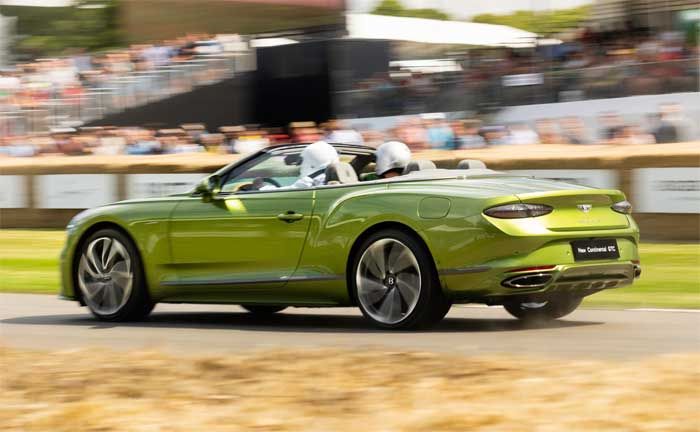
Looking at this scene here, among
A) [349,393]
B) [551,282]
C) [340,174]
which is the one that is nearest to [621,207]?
[551,282]

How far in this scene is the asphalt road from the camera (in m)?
7.40

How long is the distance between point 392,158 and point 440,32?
14.8 metres

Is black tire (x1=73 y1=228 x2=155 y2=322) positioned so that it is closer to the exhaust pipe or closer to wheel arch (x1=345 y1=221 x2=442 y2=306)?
wheel arch (x1=345 y1=221 x2=442 y2=306)

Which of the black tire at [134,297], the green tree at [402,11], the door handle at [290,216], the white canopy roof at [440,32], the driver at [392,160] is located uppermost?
the green tree at [402,11]

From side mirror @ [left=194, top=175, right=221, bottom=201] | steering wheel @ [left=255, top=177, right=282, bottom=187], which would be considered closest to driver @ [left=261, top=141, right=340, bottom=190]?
steering wheel @ [left=255, top=177, right=282, bottom=187]

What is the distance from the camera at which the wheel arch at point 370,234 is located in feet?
26.3

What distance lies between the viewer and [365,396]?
215 inches

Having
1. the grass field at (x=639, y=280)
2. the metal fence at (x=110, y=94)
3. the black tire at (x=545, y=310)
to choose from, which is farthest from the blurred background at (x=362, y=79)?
the black tire at (x=545, y=310)

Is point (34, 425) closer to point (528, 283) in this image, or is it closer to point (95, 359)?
point (95, 359)

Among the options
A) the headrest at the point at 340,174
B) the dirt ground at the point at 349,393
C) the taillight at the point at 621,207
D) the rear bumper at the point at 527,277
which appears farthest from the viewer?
the headrest at the point at 340,174

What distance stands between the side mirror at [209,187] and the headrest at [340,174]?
96 centimetres

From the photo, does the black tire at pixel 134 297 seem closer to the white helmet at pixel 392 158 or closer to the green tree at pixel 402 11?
the white helmet at pixel 392 158

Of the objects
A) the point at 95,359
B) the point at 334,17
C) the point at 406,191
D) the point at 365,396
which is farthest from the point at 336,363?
the point at 334,17

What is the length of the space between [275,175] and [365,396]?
4.07 metres
